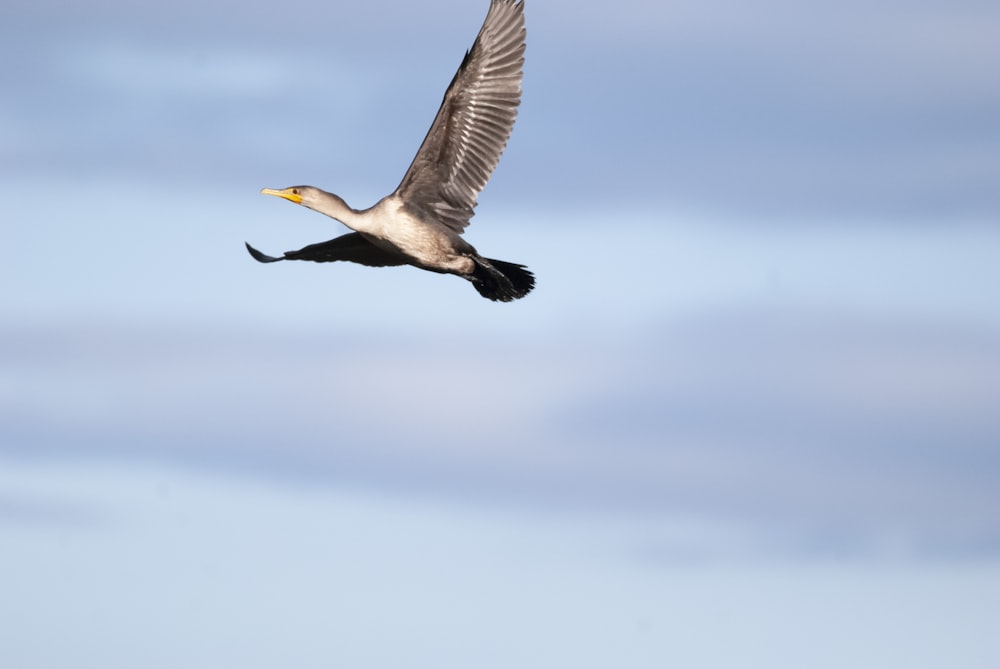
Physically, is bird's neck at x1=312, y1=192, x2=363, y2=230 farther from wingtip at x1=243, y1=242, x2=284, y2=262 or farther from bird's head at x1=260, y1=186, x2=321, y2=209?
wingtip at x1=243, y1=242, x2=284, y2=262

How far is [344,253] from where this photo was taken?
98.3 feet

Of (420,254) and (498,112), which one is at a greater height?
(498,112)

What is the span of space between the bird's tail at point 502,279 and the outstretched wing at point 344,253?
1.65 meters

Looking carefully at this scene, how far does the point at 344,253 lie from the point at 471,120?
2886 millimetres

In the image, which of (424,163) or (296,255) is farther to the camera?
(296,255)

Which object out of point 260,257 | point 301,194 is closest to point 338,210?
point 301,194

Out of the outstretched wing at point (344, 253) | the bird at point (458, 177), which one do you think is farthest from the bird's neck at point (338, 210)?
the outstretched wing at point (344, 253)

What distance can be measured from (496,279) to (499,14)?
10.6 ft

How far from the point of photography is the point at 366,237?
28203mm

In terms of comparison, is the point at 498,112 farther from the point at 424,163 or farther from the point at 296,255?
the point at 296,255

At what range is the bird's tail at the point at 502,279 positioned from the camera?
2753cm

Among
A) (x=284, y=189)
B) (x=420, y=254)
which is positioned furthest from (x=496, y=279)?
(x=284, y=189)

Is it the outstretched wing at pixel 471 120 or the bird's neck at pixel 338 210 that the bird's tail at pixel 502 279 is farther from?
the bird's neck at pixel 338 210

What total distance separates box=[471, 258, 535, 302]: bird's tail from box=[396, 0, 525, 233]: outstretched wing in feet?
2.38
